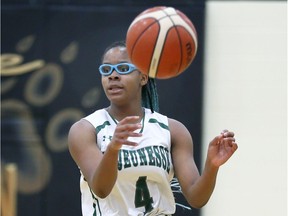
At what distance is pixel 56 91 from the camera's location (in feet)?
23.5

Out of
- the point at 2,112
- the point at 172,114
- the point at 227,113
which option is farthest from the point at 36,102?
Result: the point at 227,113

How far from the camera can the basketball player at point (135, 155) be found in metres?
3.87

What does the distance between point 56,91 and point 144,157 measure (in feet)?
11.0

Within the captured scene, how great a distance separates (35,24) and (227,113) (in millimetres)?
1900

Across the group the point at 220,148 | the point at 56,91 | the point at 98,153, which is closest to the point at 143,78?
the point at 98,153

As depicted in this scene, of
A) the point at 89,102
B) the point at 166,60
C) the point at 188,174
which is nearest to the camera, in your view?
the point at 166,60

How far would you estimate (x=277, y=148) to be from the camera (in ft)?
23.7

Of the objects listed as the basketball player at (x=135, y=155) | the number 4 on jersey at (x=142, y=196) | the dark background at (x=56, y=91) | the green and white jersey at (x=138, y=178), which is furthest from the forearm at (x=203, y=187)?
the dark background at (x=56, y=91)

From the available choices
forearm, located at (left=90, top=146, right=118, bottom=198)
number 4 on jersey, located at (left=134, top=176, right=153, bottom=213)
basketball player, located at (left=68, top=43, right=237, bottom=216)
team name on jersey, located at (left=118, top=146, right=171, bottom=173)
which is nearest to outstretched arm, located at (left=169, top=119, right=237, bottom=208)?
basketball player, located at (left=68, top=43, right=237, bottom=216)

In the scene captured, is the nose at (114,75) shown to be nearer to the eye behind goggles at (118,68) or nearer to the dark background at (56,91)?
the eye behind goggles at (118,68)

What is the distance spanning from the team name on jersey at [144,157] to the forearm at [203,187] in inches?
6.9

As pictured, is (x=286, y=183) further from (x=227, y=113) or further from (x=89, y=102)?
(x=89, y=102)

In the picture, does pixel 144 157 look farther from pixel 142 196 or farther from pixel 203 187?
pixel 203 187

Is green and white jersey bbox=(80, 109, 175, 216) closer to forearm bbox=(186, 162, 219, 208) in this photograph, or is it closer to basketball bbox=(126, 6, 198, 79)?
forearm bbox=(186, 162, 219, 208)
